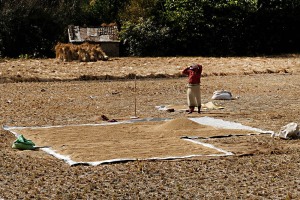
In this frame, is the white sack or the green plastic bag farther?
the white sack

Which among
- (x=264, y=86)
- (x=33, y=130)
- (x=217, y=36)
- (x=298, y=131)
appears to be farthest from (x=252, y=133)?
(x=217, y=36)

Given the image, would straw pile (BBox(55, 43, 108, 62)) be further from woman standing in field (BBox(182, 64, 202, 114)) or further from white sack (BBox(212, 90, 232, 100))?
woman standing in field (BBox(182, 64, 202, 114))

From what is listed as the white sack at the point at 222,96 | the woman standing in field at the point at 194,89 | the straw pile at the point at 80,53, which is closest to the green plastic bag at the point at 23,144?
the woman standing in field at the point at 194,89

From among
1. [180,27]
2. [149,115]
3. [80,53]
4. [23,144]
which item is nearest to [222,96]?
[149,115]

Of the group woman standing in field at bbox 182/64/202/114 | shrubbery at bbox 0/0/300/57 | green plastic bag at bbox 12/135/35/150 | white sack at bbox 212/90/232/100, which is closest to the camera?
green plastic bag at bbox 12/135/35/150

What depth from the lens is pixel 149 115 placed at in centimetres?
1473

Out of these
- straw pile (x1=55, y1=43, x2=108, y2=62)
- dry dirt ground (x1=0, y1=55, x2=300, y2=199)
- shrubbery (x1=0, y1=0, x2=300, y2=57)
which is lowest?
dry dirt ground (x1=0, y1=55, x2=300, y2=199)

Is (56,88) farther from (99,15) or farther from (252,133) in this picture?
(99,15)

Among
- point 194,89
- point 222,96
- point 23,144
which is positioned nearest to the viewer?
point 23,144

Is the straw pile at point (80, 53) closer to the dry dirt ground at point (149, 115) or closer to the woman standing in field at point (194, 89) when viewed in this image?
the dry dirt ground at point (149, 115)

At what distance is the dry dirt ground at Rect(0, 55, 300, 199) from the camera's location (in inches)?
331

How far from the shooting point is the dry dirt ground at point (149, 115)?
841 cm

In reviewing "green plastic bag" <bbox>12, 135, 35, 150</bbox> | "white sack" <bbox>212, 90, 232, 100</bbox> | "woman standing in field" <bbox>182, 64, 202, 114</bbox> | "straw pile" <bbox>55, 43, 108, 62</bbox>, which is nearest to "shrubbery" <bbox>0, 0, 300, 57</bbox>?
"straw pile" <bbox>55, 43, 108, 62</bbox>

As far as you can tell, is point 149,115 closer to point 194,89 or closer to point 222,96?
point 194,89
